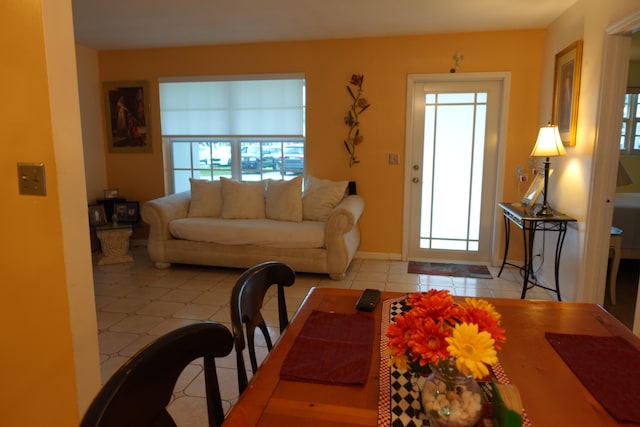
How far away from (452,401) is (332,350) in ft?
1.40

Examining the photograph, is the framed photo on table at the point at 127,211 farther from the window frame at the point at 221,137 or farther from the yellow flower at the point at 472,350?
the yellow flower at the point at 472,350

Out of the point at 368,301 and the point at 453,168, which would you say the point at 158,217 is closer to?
the point at 453,168

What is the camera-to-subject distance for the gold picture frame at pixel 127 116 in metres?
5.14

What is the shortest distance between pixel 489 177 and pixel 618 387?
374 centimetres

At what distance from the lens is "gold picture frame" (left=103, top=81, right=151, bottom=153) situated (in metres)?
5.14

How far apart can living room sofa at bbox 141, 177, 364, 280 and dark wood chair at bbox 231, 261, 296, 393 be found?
2416 mm

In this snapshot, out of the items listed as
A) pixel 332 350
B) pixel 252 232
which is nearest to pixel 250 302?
pixel 332 350

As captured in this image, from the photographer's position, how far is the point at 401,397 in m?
0.96

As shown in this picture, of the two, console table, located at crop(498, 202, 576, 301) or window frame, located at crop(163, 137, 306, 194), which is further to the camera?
window frame, located at crop(163, 137, 306, 194)

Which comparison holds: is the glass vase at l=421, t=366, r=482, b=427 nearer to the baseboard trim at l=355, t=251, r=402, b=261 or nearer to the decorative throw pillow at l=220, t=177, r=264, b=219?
the decorative throw pillow at l=220, t=177, r=264, b=219

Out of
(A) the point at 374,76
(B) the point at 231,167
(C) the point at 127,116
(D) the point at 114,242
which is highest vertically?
(A) the point at 374,76

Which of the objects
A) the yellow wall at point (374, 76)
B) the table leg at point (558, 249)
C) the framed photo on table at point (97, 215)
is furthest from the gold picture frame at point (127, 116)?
the table leg at point (558, 249)

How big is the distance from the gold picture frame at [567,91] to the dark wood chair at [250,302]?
9.55 ft

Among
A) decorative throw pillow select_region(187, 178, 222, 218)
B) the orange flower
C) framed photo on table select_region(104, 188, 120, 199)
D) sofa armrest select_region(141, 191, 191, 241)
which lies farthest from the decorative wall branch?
the orange flower
